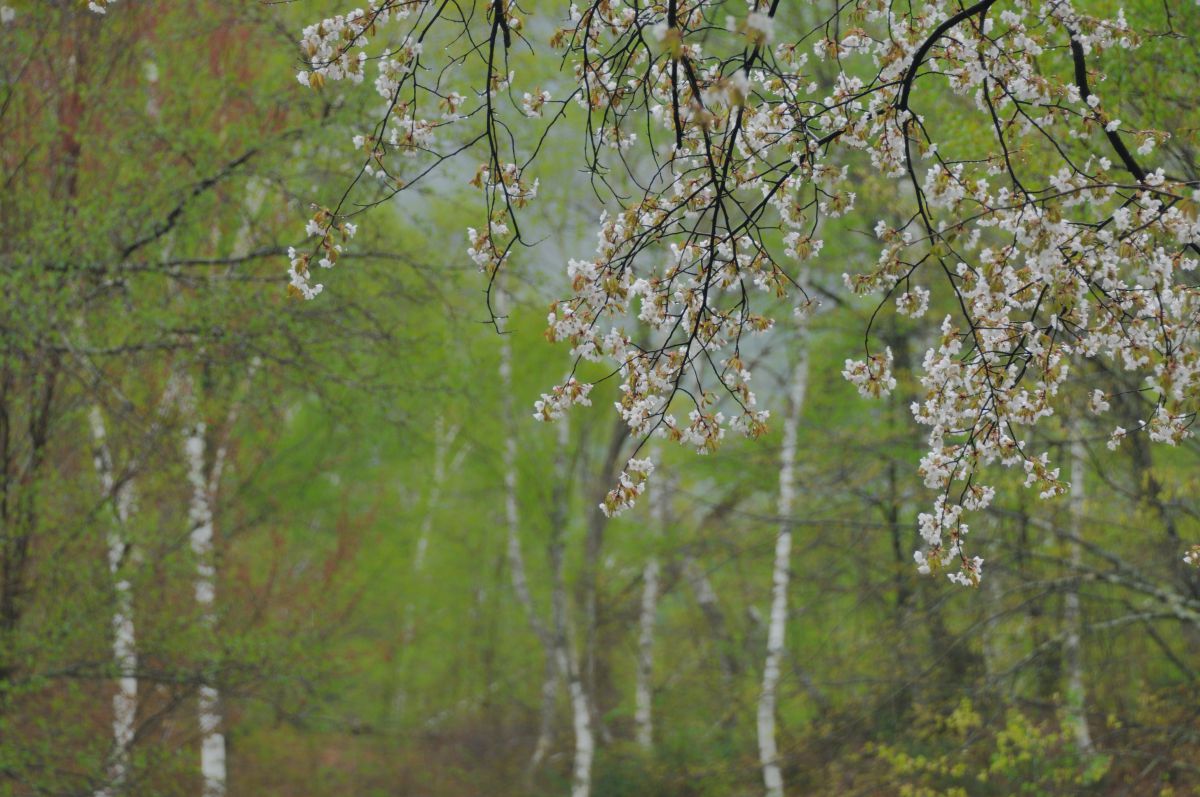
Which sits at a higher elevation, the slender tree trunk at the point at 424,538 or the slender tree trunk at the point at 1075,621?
the slender tree trunk at the point at 424,538

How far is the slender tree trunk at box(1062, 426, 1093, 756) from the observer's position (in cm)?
888

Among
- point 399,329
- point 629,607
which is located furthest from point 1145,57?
point 629,607

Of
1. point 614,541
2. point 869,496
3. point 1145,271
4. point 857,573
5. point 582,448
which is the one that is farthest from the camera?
point 582,448

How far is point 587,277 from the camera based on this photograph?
11.9 ft

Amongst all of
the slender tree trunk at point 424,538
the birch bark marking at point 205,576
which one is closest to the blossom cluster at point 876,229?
the birch bark marking at point 205,576

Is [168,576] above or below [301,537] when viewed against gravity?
below

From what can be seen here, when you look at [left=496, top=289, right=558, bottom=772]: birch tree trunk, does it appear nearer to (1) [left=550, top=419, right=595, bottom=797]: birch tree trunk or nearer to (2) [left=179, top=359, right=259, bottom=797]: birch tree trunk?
(1) [left=550, top=419, right=595, bottom=797]: birch tree trunk

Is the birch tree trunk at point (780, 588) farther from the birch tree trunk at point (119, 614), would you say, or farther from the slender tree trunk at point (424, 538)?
the slender tree trunk at point (424, 538)

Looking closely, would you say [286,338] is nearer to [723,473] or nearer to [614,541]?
[723,473]

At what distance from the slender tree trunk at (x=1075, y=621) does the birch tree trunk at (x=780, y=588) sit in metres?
2.78

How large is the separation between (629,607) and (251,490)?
21.0 feet

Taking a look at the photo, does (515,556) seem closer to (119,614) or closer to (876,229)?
(119,614)

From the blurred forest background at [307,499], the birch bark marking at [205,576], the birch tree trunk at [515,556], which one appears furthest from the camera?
the birch tree trunk at [515,556]

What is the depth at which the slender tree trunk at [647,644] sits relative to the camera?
15078mm
